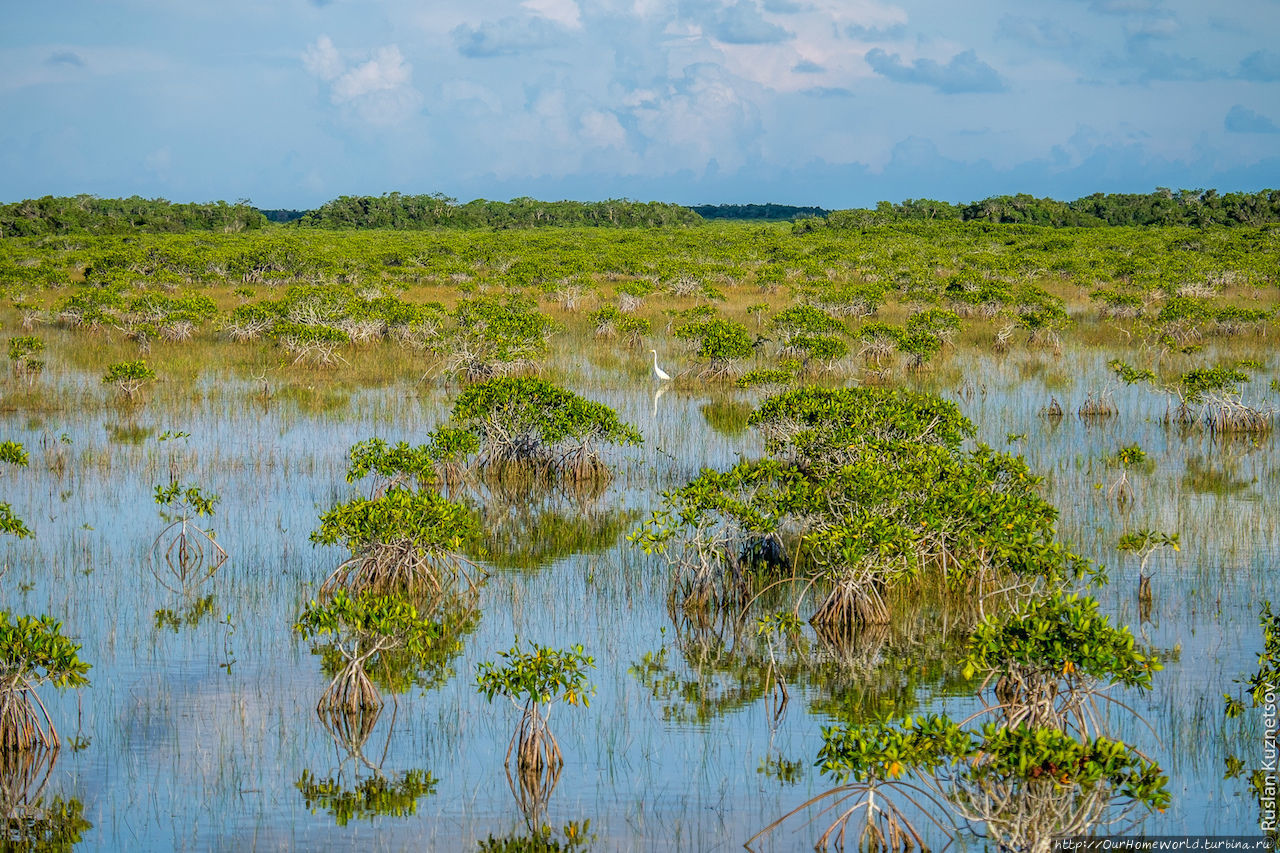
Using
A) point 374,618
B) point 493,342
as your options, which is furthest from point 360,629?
point 493,342

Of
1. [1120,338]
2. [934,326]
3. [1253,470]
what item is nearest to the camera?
[1253,470]

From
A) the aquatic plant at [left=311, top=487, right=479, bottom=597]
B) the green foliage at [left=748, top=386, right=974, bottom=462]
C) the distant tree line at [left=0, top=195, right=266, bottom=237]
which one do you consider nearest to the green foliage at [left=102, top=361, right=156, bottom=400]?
the aquatic plant at [left=311, top=487, right=479, bottom=597]

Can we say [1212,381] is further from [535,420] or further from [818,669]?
[818,669]

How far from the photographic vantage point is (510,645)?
9219mm

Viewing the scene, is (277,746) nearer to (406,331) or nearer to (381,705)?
(381,705)

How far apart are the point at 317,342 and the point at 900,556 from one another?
1664 centimetres

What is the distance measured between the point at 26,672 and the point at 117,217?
67305 mm

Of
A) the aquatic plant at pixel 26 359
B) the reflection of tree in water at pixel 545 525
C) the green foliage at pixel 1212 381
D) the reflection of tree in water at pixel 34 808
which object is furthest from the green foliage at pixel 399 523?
the aquatic plant at pixel 26 359

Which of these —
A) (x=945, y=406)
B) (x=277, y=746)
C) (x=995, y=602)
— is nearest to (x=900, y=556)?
(x=995, y=602)

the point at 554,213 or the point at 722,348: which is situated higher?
the point at 554,213

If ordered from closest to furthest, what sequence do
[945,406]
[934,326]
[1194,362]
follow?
1. [945,406]
2. [1194,362]
3. [934,326]

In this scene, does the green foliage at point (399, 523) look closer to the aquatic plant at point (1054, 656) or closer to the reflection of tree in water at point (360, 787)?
the reflection of tree in water at point (360, 787)

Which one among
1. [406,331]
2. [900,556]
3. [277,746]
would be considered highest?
[406,331]

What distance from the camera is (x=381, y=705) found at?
8.07 m
